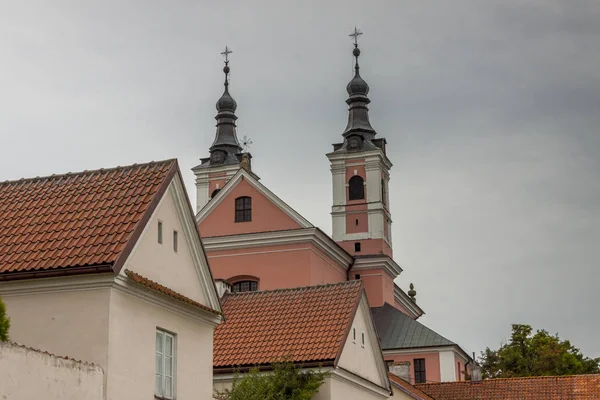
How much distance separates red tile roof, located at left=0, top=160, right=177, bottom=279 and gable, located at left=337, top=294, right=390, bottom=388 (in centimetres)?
883

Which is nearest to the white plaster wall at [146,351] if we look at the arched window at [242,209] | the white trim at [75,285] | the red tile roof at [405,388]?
the white trim at [75,285]

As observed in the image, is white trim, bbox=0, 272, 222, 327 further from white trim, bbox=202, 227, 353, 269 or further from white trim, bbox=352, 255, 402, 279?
white trim, bbox=352, 255, 402, 279

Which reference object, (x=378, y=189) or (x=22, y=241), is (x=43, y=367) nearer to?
(x=22, y=241)

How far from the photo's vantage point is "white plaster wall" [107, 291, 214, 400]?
1845 centimetres

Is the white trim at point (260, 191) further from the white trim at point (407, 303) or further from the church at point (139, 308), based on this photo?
the church at point (139, 308)

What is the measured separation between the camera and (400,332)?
57.2 meters

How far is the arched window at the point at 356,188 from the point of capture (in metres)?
61.0

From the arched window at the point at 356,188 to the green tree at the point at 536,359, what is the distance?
12769 mm

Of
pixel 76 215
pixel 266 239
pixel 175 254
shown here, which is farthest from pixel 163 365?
pixel 266 239

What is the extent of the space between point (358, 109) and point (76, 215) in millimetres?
45181

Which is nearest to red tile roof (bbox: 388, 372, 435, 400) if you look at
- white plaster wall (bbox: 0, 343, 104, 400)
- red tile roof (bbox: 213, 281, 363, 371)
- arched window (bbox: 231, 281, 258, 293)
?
red tile roof (bbox: 213, 281, 363, 371)

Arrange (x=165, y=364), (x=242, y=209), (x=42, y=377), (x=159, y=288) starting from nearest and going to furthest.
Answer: (x=42, y=377) → (x=159, y=288) → (x=165, y=364) → (x=242, y=209)

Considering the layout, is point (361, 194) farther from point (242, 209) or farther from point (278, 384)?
point (278, 384)

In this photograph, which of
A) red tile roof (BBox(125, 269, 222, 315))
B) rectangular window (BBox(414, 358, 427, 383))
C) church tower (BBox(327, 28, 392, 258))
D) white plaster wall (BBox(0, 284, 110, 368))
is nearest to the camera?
white plaster wall (BBox(0, 284, 110, 368))
